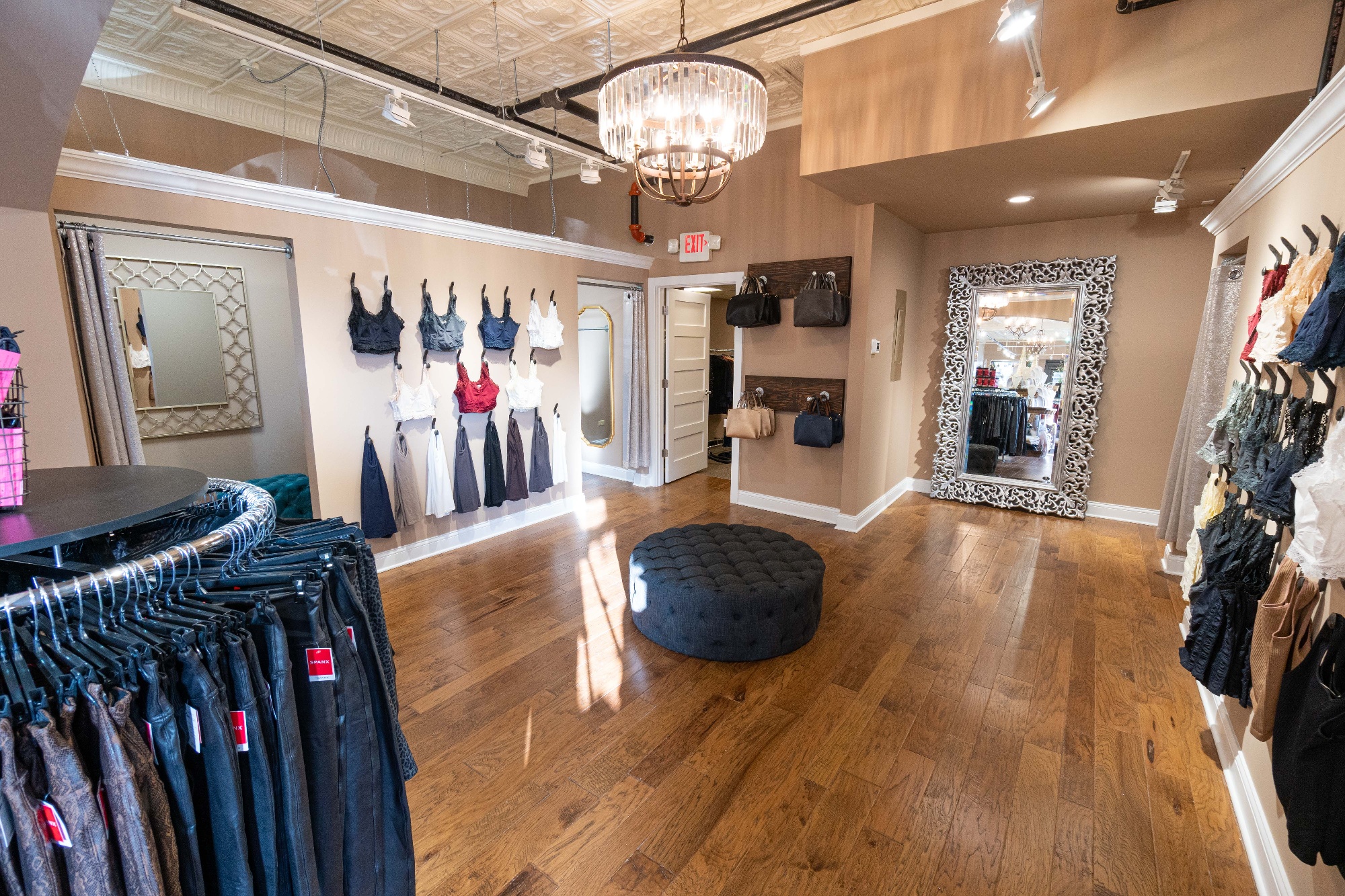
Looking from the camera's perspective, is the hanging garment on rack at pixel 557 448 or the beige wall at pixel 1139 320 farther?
the hanging garment on rack at pixel 557 448

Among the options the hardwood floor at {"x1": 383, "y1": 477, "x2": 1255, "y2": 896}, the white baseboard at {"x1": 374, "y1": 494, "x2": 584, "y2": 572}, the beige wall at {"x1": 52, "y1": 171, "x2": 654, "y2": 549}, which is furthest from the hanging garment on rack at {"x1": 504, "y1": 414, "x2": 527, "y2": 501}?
the hardwood floor at {"x1": 383, "y1": 477, "x2": 1255, "y2": 896}

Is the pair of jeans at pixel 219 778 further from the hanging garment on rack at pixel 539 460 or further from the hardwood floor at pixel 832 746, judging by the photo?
the hanging garment on rack at pixel 539 460

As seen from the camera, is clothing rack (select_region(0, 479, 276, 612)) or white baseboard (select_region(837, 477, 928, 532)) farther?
white baseboard (select_region(837, 477, 928, 532))

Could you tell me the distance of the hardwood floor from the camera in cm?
176

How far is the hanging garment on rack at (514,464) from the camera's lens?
14.9 ft

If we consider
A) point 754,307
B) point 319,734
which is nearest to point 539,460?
point 754,307

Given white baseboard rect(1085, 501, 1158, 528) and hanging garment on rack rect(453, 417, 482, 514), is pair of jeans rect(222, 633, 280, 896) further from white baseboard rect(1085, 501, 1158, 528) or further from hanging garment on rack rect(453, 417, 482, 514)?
white baseboard rect(1085, 501, 1158, 528)

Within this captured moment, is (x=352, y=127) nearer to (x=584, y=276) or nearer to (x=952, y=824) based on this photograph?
(x=584, y=276)

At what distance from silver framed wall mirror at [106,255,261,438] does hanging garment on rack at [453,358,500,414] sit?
6.16ft

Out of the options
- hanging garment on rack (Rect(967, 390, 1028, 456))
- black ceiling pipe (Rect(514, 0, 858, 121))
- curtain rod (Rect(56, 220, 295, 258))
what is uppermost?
black ceiling pipe (Rect(514, 0, 858, 121))

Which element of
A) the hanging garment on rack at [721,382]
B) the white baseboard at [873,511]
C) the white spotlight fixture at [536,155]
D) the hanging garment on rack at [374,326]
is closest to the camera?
the hanging garment on rack at [374,326]

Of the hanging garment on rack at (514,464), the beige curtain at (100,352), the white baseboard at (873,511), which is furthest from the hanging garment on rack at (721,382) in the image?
the beige curtain at (100,352)

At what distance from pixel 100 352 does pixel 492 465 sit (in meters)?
2.21

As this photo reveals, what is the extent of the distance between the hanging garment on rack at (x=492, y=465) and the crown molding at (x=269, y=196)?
132 centimetres
